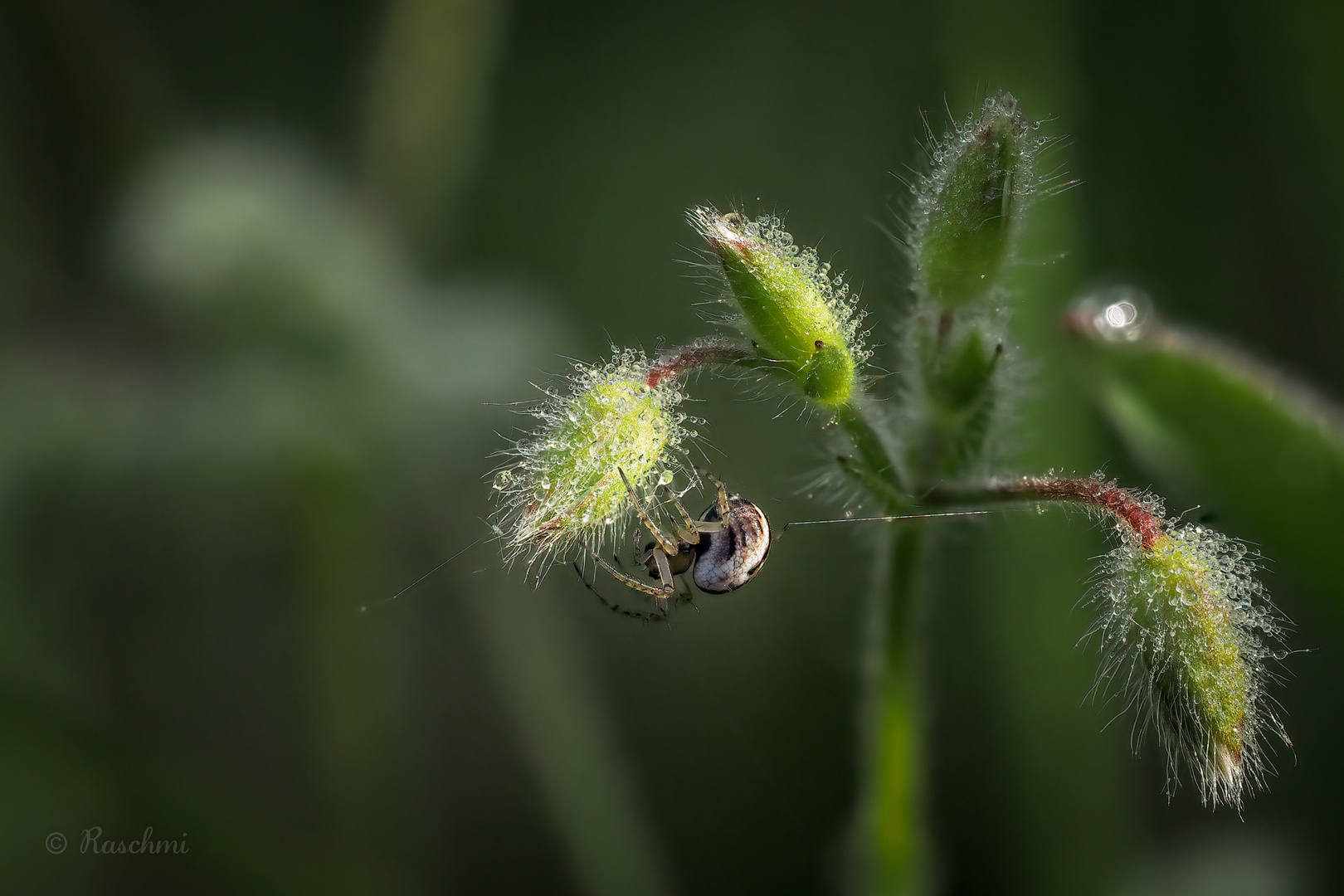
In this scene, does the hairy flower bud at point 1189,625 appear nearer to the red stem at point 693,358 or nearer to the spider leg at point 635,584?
the red stem at point 693,358

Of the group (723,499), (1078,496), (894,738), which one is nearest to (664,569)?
(723,499)

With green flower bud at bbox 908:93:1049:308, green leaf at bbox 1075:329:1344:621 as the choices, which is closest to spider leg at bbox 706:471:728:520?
green flower bud at bbox 908:93:1049:308

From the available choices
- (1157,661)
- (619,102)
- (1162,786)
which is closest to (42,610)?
(619,102)

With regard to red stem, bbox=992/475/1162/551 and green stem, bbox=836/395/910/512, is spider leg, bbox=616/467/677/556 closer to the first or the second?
green stem, bbox=836/395/910/512

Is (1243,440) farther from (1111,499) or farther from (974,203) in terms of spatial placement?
(974,203)

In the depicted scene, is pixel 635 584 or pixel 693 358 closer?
pixel 693 358

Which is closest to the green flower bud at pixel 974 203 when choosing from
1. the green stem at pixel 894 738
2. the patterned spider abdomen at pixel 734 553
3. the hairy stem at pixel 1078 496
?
the hairy stem at pixel 1078 496

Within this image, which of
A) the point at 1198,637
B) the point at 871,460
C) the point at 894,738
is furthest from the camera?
the point at 894,738
